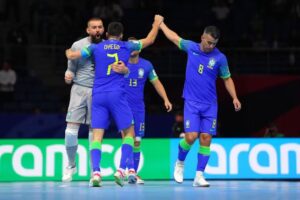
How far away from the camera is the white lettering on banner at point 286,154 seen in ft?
46.8

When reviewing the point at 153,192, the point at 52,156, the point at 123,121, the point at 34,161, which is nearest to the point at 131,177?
the point at 123,121

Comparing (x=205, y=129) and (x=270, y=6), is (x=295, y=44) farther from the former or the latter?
(x=205, y=129)

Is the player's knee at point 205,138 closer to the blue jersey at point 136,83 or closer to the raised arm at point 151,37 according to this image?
the blue jersey at point 136,83

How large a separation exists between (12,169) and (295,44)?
9.54m

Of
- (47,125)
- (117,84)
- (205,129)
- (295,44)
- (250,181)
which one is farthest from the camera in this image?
(295,44)

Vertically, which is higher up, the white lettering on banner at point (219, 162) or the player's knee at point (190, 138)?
the player's knee at point (190, 138)

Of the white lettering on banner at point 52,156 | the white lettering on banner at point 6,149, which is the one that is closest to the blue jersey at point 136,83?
the white lettering on banner at point 52,156

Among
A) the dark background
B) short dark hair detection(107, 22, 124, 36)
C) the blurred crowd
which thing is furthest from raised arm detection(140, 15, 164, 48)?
the blurred crowd

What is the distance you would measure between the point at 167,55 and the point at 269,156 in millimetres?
6965

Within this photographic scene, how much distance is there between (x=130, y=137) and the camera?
11.3 m

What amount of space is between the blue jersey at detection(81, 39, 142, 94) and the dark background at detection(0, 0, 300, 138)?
7.71 m

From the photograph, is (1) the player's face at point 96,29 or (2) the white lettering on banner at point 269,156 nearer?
(1) the player's face at point 96,29

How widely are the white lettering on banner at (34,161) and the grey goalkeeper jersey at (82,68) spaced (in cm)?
262

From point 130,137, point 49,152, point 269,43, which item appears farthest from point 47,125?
point 130,137
